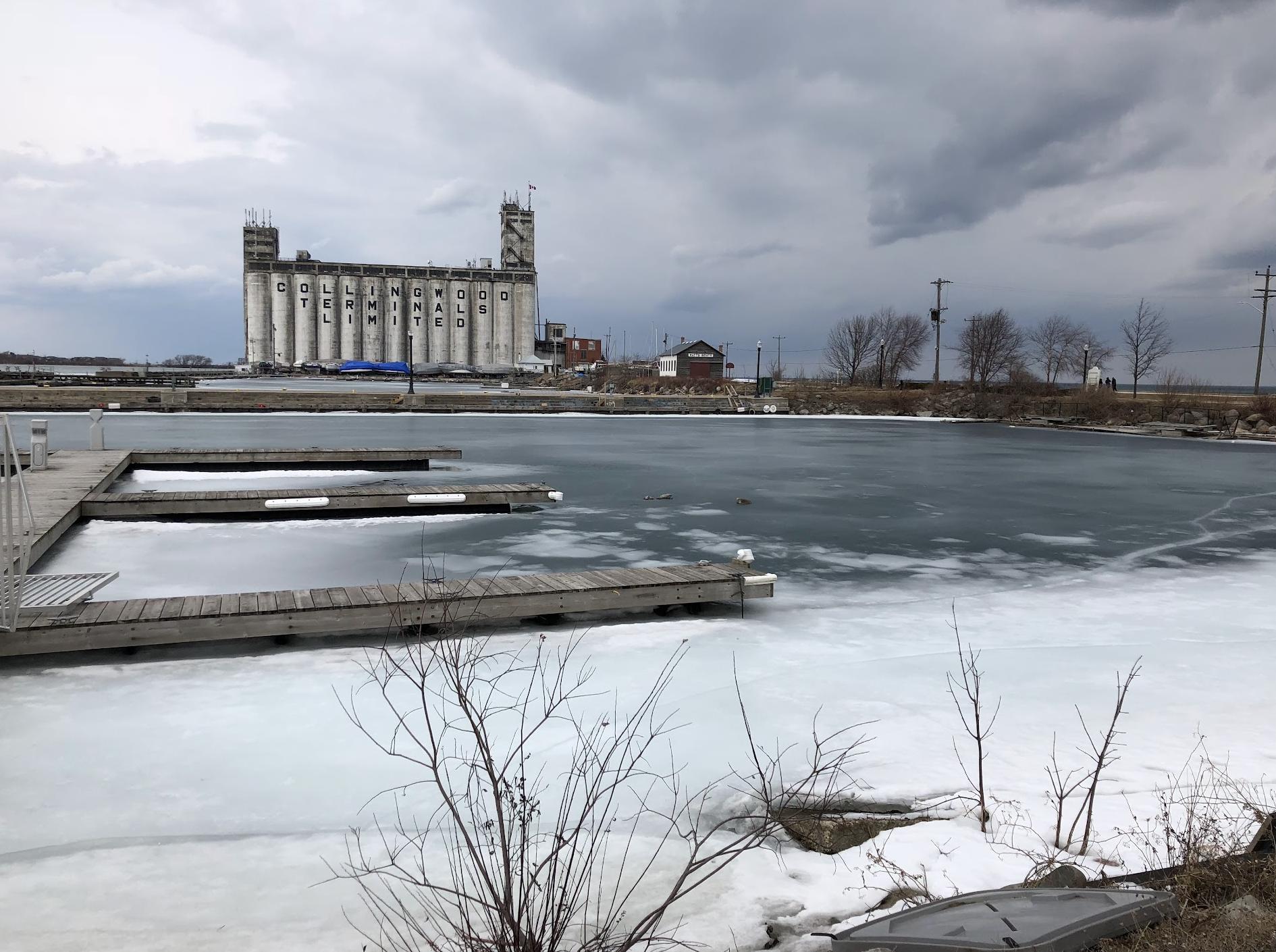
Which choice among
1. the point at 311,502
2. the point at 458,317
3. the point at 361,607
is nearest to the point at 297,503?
the point at 311,502

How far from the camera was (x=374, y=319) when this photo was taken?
4606 inches

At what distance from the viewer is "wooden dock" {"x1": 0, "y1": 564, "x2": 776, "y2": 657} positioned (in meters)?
6.43

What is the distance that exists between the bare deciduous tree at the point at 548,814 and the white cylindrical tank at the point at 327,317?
384 ft

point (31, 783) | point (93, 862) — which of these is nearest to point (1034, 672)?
point (93, 862)

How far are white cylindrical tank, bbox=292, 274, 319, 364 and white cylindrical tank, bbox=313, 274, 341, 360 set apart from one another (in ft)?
1.29

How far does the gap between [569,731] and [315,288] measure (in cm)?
11963

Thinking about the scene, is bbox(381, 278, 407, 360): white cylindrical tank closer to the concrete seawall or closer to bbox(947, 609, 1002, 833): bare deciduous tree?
the concrete seawall

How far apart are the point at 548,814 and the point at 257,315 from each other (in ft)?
405

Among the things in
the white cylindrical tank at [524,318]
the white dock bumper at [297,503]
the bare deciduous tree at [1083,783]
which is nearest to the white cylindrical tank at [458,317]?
the white cylindrical tank at [524,318]

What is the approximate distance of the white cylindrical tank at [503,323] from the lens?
120750 millimetres

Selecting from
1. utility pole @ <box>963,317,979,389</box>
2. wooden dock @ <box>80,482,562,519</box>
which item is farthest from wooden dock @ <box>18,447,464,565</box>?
utility pole @ <box>963,317,979,389</box>

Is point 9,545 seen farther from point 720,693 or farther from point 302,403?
point 302,403

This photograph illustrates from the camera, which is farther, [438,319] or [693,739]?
[438,319]

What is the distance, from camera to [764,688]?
638 centimetres
